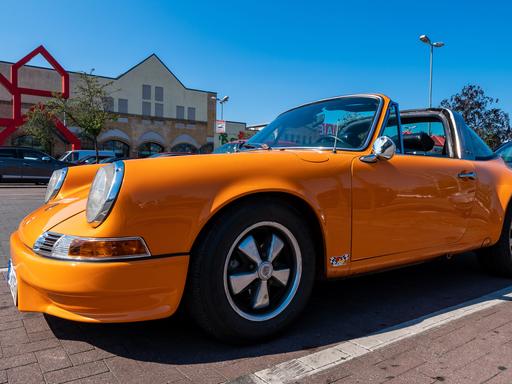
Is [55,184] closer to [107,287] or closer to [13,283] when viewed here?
[13,283]

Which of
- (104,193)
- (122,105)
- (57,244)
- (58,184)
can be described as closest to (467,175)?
(104,193)

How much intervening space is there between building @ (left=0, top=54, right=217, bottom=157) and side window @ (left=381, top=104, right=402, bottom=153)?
3671 centimetres

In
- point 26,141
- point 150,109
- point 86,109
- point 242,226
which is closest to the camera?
point 242,226

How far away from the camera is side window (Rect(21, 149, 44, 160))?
1678 cm

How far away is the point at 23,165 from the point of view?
54.3 feet

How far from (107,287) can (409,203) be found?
1.98 metres

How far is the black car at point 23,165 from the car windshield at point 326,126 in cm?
1590

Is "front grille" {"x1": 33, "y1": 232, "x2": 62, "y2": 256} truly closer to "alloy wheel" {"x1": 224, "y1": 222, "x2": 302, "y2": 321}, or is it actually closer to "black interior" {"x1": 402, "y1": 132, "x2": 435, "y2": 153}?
"alloy wheel" {"x1": 224, "y1": 222, "x2": 302, "y2": 321}

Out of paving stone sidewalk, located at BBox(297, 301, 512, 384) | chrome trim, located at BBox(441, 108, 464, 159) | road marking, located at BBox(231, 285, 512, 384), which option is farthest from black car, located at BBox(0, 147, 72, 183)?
paving stone sidewalk, located at BBox(297, 301, 512, 384)

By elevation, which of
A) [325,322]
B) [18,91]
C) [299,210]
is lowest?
[325,322]

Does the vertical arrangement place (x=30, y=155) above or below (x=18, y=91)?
below

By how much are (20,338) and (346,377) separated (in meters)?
1.80

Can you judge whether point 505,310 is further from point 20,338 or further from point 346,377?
point 20,338

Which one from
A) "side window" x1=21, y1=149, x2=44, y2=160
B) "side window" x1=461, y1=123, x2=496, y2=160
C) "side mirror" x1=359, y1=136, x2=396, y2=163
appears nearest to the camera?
"side mirror" x1=359, y1=136, x2=396, y2=163
